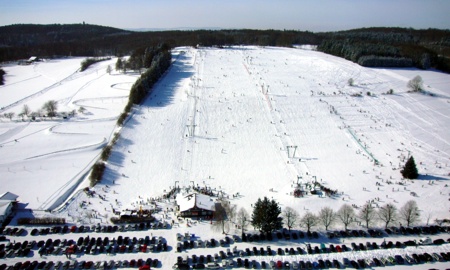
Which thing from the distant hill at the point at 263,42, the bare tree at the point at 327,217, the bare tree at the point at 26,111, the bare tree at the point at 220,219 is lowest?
the bare tree at the point at 220,219

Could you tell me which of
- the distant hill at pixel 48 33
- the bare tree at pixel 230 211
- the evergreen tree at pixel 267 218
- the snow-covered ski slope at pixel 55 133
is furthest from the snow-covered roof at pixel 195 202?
the distant hill at pixel 48 33

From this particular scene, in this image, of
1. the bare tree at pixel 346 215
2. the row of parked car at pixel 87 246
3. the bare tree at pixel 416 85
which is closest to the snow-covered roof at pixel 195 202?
the row of parked car at pixel 87 246

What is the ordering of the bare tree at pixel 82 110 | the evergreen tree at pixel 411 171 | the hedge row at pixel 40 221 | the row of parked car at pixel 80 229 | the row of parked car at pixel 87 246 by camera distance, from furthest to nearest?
the bare tree at pixel 82 110
the evergreen tree at pixel 411 171
the hedge row at pixel 40 221
the row of parked car at pixel 80 229
the row of parked car at pixel 87 246

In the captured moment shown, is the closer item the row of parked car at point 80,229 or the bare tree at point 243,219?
the row of parked car at point 80,229

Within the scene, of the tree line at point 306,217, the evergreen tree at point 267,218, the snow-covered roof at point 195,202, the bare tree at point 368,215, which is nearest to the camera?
the evergreen tree at point 267,218

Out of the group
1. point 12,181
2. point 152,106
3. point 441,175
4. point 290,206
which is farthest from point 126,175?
point 441,175

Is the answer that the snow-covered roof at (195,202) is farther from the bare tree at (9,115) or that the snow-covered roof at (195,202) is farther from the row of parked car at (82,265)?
the bare tree at (9,115)

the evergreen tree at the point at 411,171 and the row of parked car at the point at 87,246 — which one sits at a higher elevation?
the evergreen tree at the point at 411,171
